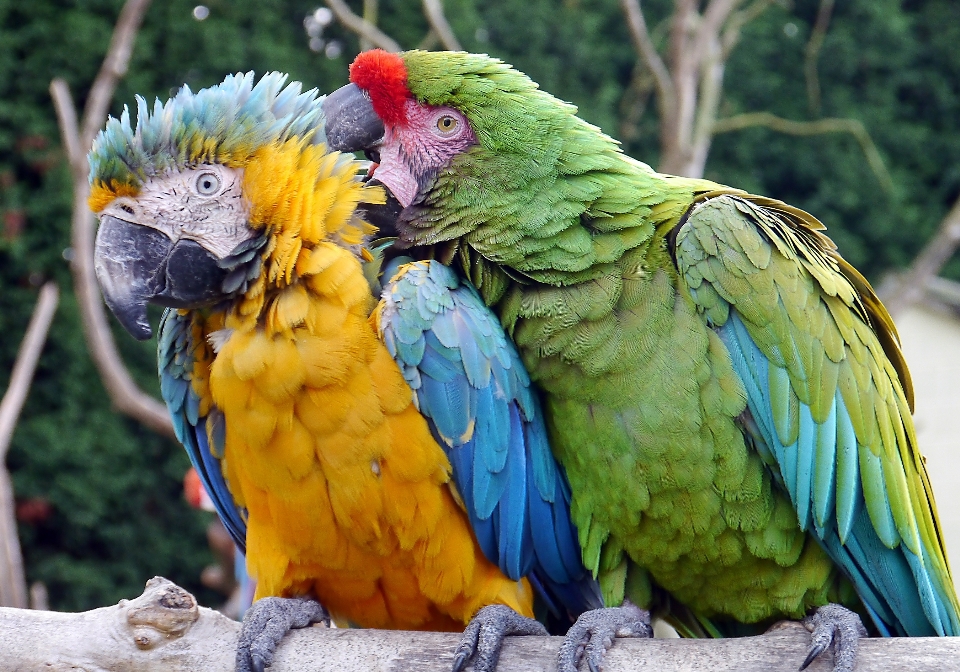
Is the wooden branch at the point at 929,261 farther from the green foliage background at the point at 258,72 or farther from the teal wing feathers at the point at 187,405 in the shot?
the teal wing feathers at the point at 187,405

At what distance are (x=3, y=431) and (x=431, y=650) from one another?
303cm

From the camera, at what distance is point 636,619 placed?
1.91 m

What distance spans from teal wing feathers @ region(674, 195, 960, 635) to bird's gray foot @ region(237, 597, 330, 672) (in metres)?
0.98

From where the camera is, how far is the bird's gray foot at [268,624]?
1778mm

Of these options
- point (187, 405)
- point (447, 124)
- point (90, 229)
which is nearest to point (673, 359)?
point (447, 124)

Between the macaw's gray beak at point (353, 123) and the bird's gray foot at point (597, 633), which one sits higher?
the macaw's gray beak at point (353, 123)

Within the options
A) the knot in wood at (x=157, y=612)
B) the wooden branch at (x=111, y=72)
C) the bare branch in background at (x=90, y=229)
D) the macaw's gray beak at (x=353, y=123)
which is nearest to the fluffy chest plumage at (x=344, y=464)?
the knot in wood at (x=157, y=612)

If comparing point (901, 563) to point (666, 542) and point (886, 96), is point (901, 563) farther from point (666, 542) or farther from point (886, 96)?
point (886, 96)

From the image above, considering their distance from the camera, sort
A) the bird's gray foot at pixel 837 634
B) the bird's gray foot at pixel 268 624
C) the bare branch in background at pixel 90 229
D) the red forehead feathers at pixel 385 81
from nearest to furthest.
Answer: the bird's gray foot at pixel 837 634 < the bird's gray foot at pixel 268 624 < the red forehead feathers at pixel 385 81 < the bare branch in background at pixel 90 229

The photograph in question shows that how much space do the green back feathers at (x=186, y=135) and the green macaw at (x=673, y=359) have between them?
0.25 m

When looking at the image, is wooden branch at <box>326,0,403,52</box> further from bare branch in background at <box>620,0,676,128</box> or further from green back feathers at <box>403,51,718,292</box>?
green back feathers at <box>403,51,718,292</box>

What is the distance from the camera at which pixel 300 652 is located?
182 cm

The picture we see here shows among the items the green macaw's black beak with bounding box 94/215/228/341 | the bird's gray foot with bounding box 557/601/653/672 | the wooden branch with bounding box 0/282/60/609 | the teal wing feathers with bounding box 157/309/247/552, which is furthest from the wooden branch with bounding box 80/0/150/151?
the bird's gray foot with bounding box 557/601/653/672

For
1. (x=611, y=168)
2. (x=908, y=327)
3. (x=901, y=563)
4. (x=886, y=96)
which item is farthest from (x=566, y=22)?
(x=901, y=563)
